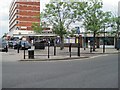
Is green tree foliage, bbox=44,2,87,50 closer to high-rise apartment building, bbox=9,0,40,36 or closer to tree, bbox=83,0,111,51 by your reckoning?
tree, bbox=83,0,111,51

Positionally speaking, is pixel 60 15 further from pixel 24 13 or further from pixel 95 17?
pixel 24 13

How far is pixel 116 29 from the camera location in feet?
222

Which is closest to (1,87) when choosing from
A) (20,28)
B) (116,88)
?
(116,88)

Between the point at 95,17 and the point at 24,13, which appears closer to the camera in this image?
the point at 95,17

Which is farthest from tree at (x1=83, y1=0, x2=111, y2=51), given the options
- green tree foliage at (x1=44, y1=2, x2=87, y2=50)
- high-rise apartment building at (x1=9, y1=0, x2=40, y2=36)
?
high-rise apartment building at (x1=9, y1=0, x2=40, y2=36)

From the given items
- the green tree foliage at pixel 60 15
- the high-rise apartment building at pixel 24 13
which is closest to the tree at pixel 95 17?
the green tree foliage at pixel 60 15

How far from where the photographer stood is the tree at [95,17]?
51.5 metres

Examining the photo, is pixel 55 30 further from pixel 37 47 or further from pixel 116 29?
pixel 116 29

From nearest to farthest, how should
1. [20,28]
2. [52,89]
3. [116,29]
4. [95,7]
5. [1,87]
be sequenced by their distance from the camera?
[52,89]
[1,87]
[95,7]
[116,29]
[20,28]

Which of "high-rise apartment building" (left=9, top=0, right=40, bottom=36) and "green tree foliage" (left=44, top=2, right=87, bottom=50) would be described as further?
"high-rise apartment building" (left=9, top=0, right=40, bottom=36)

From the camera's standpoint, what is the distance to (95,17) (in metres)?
52.3

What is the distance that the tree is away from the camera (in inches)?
2028

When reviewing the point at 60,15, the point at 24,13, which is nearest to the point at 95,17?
the point at 60,15

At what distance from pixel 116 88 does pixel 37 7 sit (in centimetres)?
14559
